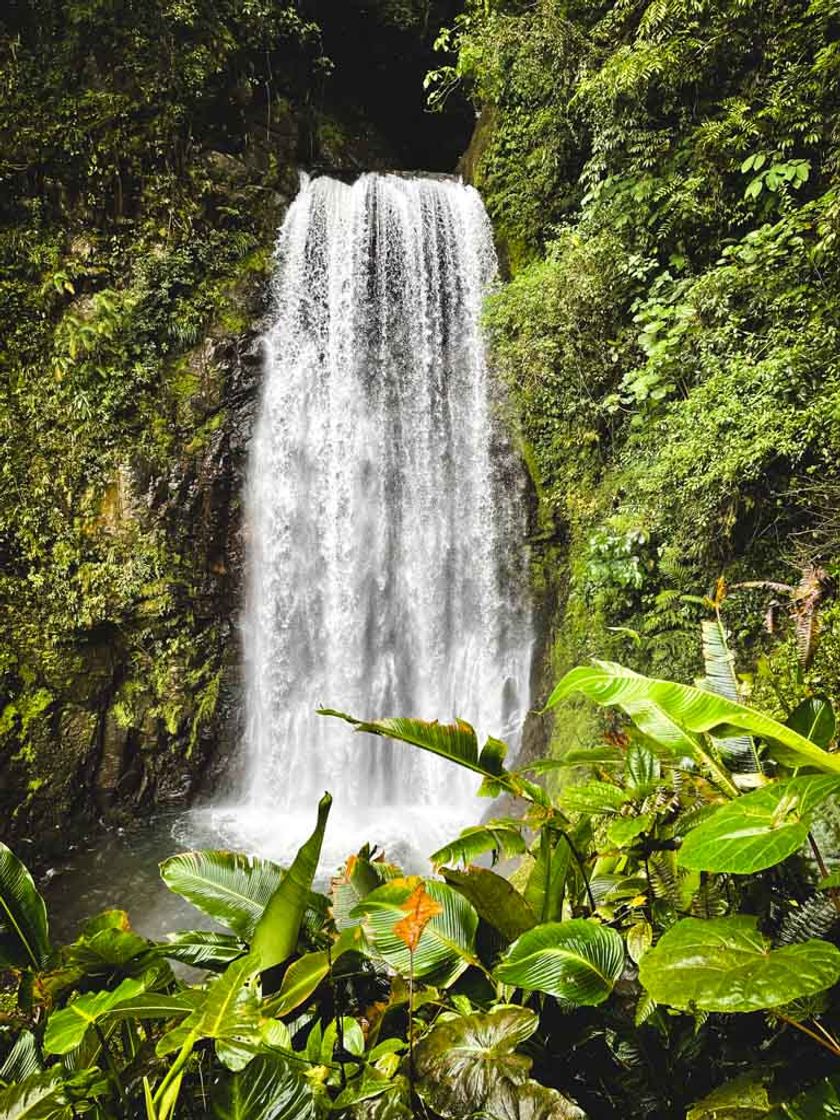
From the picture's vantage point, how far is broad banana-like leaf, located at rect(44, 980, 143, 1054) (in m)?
0.84

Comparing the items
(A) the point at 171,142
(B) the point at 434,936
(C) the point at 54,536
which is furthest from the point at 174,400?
(B) the point at 434,936

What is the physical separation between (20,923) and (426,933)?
2.35 feet

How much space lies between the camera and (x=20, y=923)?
106cm

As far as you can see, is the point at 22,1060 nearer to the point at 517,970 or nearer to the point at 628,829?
the point at 517,970

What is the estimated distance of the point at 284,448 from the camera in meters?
7.79

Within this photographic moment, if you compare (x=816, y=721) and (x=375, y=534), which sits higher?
(x=375, y=534)

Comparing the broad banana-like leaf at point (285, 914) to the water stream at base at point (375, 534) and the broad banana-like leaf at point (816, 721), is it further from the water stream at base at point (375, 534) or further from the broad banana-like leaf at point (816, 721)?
the water stream at base at point (375, 534)

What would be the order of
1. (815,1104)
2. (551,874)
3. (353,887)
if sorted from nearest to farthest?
(815,1104)
(551,874)
(353,887)

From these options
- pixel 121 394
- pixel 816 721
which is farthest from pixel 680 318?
pixel 121 394

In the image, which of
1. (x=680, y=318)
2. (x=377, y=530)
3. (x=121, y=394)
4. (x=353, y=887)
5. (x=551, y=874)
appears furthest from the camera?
(x=377, y=530)

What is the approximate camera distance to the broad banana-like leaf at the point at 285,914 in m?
0.97

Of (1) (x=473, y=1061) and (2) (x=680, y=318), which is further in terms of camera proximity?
(2) (x=680, y=318)

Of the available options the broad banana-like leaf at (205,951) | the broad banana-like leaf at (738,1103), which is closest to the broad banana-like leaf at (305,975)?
the broad banana-like leaf at (205,951)

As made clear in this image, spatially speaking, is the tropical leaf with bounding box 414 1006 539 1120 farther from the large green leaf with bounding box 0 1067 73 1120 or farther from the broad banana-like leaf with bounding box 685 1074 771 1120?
the large green leaf with bounding box 0 1067 73 1120
